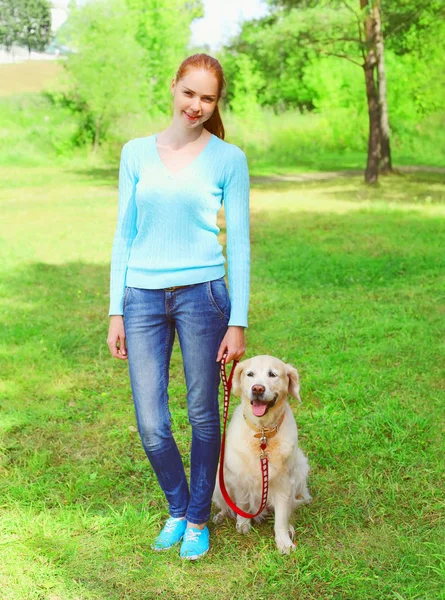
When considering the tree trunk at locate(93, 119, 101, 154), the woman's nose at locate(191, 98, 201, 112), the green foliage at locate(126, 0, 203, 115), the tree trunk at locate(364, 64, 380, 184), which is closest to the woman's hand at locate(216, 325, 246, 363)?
the woman's nose at locate(191, 98, 201, 112)

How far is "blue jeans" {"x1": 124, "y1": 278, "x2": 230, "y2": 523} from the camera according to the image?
2963 millimetres

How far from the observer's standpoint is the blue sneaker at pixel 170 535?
11.0 ft

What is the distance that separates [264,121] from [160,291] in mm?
33665

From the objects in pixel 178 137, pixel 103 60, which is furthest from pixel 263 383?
pixel 103 60

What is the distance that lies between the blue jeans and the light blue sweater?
0.06 metres

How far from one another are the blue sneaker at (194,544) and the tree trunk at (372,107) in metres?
16.3

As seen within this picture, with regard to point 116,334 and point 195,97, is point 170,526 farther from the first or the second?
point 195,97

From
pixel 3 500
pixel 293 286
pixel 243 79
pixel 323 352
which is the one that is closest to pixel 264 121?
pixel 243 79

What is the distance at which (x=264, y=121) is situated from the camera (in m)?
35.4

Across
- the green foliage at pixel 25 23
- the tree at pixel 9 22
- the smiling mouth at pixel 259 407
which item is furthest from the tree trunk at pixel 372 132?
the tree at pixel 9 22

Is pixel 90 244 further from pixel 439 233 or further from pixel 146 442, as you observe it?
pixel 146 442

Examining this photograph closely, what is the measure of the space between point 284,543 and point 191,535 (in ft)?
1.47

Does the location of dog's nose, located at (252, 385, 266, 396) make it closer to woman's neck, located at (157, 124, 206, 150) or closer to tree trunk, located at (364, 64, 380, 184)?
woman's neck, located at (157, 124, 206, 150)

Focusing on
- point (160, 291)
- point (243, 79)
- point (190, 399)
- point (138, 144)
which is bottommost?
point (190, 399)
